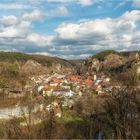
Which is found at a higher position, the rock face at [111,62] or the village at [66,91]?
the rock face at [111,62]

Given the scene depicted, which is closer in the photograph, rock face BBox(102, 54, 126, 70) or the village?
the village

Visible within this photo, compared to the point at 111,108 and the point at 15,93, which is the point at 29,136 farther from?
the point at 15,93

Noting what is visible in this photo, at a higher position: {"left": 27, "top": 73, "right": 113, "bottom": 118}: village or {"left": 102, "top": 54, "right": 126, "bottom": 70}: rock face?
{"left": 102, "top": 54, "right": 126, "bottom": 70}: rock face

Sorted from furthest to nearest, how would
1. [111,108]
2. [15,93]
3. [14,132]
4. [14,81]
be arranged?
1. [14,81]
2. [15,93]
3. [111,108]
4. [14,132]

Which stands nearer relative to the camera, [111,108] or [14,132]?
[14,132]

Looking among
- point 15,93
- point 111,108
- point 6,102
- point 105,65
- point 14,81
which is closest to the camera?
point 111,108

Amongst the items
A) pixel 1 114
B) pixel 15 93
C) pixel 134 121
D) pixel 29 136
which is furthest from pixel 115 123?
pixel 15 93

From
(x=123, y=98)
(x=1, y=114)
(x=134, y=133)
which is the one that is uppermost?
(x=123, y=98)

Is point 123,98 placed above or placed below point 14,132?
above

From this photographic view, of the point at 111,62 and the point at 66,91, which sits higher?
the point at 111,62

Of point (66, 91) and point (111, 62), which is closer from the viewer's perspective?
point (66, 91)

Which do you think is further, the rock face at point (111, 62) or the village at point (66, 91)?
the rock face at point (111, 62)
